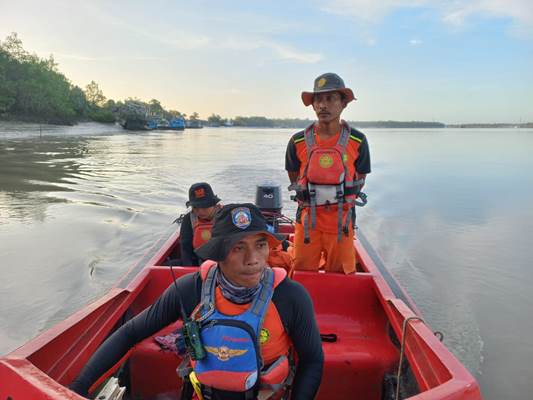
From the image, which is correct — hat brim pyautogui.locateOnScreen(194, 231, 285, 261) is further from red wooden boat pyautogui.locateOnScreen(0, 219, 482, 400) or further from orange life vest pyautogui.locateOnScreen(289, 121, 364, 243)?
orange life vest pyautogui.locateOnScreen(289, 121, 364, 243)

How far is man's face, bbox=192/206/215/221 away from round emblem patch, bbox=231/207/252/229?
76.3 inches

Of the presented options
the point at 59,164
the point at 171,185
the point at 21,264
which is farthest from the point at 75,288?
the point at 59,164

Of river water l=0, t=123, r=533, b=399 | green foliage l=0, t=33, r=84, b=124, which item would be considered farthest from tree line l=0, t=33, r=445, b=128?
river water l=0, t=123, r=533, b=399

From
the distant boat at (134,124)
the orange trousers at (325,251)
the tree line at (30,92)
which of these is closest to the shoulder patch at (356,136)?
the orange trousers at (325,251)

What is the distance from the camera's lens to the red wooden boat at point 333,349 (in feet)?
5.12

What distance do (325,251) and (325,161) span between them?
2.21 feet

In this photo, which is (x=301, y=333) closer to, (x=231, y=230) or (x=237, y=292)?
(x=237, y=292)

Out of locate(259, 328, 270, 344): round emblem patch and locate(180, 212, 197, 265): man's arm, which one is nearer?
locate(259, 328, 270, 344): round emblem patch

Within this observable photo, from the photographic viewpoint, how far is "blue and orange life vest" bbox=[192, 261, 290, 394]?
147cm

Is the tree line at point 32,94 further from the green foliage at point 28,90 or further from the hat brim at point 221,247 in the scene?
the hat brim at point 221,247

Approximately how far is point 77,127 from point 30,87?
725 centimetres

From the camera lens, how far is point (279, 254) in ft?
9.14

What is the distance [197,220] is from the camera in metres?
3.44

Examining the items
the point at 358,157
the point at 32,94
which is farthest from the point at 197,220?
the point at 32,94
